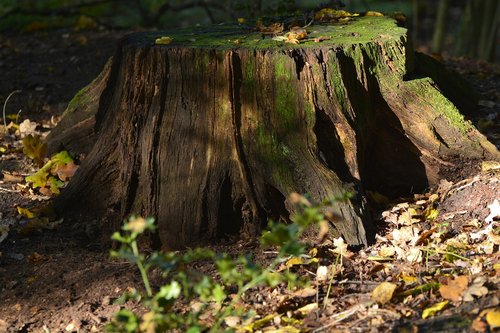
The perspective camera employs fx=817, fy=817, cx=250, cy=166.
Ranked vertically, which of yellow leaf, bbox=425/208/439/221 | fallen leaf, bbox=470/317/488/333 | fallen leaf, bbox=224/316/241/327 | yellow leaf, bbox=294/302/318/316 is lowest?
fallen leaf, bbox=224/316/241/327

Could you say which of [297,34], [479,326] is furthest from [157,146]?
[479,326]

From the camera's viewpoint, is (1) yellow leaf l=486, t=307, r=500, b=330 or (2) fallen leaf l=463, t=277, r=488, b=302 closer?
(1) yellow leaf l=486, t=307, r=500, b=330

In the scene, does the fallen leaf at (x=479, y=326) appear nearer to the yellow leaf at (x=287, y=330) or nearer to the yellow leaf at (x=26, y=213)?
the yellow leaf at (x=287, y=330)

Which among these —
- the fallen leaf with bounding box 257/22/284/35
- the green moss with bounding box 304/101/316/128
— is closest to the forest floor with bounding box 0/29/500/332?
the green moss with bounding box 304/101/316/128

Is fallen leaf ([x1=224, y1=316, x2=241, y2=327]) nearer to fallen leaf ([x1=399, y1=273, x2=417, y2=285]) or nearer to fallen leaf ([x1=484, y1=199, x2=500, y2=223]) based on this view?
fallen leaf ([x1=399, y1=273, x2=417, y2=285])

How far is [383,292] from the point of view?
3584 mm

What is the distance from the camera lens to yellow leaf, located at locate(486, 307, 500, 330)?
3.10m

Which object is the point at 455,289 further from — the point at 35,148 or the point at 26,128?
the point at 26,128

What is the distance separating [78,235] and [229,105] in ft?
3.76

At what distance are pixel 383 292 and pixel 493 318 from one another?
0.58 metres

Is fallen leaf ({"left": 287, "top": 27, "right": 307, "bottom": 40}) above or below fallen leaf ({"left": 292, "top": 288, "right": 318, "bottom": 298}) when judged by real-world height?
above

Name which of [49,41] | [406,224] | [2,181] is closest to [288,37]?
[406,224]

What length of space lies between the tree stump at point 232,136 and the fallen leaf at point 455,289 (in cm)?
78

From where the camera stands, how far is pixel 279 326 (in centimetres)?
351
